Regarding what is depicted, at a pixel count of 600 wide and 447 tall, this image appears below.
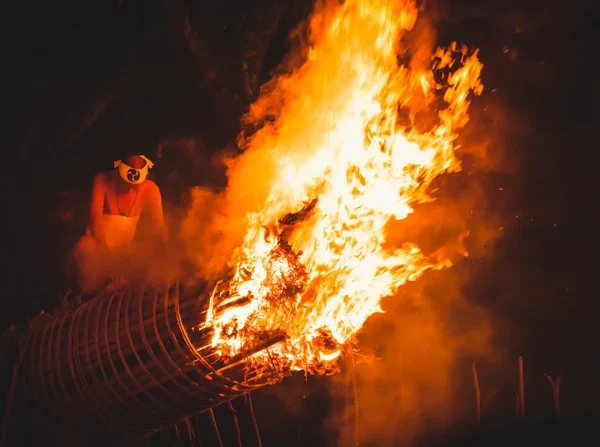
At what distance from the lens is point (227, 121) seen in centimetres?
546

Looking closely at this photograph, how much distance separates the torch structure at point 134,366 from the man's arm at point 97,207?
1509 millimetres

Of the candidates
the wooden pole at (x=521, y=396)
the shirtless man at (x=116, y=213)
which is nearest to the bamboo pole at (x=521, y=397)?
the wooden pole at (x=521, y=396)

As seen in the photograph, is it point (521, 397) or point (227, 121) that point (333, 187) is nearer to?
point (521, 397)

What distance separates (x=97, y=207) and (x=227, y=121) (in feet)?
6.02

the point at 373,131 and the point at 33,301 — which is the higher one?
the point at 373,131

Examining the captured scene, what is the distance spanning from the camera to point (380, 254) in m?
3.20

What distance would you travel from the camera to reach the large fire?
271cm

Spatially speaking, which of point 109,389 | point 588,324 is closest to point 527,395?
point 588,324

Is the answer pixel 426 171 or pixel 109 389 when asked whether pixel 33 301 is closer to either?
pixel 109 389

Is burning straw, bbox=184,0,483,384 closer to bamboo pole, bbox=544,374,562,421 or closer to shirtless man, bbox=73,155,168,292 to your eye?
shirtless man, bbox=73,155,168,292

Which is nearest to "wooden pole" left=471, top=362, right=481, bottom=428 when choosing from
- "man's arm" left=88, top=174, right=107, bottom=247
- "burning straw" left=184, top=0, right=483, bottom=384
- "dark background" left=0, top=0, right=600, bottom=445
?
"dark background" left=0, top=0, right=600, bottom=445

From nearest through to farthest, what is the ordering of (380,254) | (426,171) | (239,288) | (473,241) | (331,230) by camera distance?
(239,288) < (331,230) < (380,254) < (426,171) < (473,241)

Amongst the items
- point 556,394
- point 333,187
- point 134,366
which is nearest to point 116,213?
point 134,366

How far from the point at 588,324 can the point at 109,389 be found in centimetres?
392
